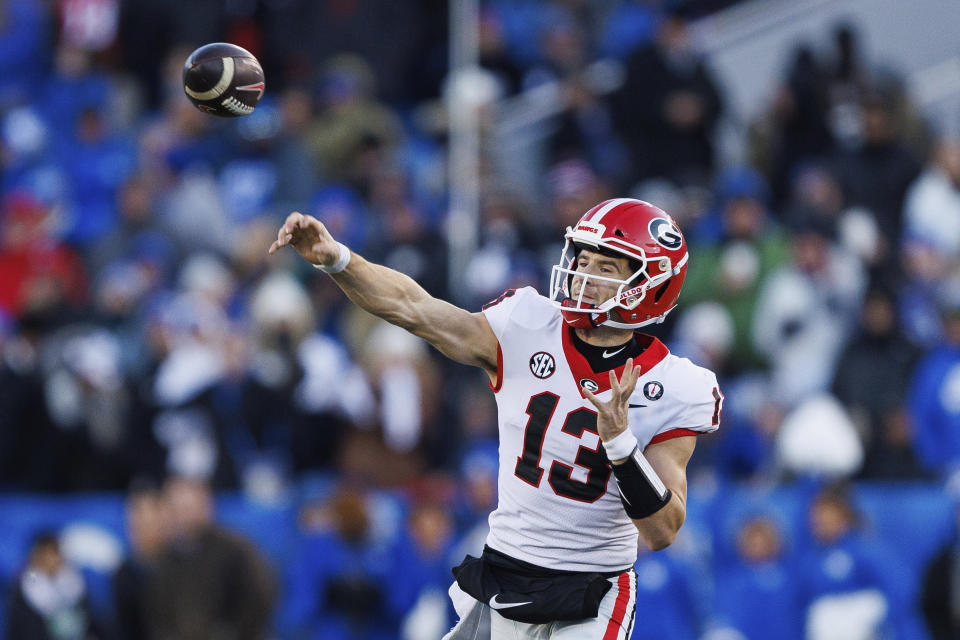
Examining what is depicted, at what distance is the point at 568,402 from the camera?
509 cm

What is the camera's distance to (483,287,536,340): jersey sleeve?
525 centimetres

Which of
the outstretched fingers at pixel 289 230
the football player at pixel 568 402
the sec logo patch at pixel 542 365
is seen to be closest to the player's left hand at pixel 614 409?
the football player at pixel 568 402

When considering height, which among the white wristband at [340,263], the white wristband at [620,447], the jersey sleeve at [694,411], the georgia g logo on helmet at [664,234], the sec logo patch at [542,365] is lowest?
the white wristband at [620,447]

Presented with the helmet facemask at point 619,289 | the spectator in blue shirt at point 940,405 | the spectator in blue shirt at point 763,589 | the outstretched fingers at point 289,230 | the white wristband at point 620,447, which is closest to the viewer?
the white wristband at point 620,447

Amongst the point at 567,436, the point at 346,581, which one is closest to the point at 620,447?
the point at 567,436

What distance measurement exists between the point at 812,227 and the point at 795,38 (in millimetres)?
2552

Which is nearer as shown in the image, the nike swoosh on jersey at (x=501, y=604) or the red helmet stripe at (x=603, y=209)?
the nike swoosh on jersey at (x=501, y=604)

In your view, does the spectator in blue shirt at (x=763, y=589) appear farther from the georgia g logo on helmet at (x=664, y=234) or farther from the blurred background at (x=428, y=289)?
the georgia g logo on helmet at (x=664, y=234)

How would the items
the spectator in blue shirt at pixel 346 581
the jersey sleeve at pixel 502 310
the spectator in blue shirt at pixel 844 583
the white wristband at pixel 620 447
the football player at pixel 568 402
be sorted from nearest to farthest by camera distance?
the white wristband at pixel 620 447
the football player at pixel 568 402
the jersey sleeve at pixel 502 310
the spectator in blue shirt at pixel 844 583
the spectator in blue shirt at pixel 346 581

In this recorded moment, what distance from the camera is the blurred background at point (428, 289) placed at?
31.1 feet

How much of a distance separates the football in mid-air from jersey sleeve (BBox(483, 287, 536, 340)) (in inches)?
44.2

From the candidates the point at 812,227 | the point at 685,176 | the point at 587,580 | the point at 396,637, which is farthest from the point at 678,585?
the point at 587,580

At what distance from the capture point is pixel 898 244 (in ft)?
35.4

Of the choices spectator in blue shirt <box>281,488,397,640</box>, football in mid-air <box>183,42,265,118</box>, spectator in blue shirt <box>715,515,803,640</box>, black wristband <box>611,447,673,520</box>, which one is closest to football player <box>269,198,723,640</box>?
black wristband <box>611,447,673,520</box>
